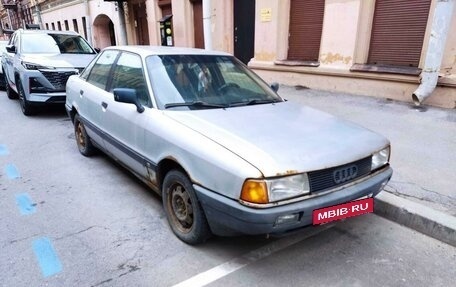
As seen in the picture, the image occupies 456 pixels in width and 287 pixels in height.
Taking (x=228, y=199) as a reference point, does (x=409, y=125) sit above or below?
below

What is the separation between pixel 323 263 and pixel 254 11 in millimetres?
8395

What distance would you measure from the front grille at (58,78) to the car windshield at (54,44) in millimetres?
1131

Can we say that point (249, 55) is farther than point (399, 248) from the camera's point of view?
Yes

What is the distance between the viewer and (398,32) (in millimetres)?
6629

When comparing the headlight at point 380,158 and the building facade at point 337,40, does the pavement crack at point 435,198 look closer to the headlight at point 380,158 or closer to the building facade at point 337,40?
the headlight at point 380,158

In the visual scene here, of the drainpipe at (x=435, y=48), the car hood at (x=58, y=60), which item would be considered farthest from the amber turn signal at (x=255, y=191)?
the car hood at (x=58, y=60)

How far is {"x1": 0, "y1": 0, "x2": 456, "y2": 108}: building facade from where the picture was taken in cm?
608

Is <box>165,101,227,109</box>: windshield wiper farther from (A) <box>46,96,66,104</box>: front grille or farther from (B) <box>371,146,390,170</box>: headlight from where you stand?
(A) <box>46,96,66,104</box>: front grille

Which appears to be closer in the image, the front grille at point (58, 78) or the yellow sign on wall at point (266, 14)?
the front grille at point (58, 78)

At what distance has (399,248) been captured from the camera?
279 cm

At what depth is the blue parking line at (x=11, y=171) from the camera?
168 inches

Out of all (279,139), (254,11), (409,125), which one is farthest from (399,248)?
(254,11)

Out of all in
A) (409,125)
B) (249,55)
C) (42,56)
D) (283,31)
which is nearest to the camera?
(409,125)

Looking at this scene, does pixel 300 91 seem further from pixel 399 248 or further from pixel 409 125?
pixel 399 248
